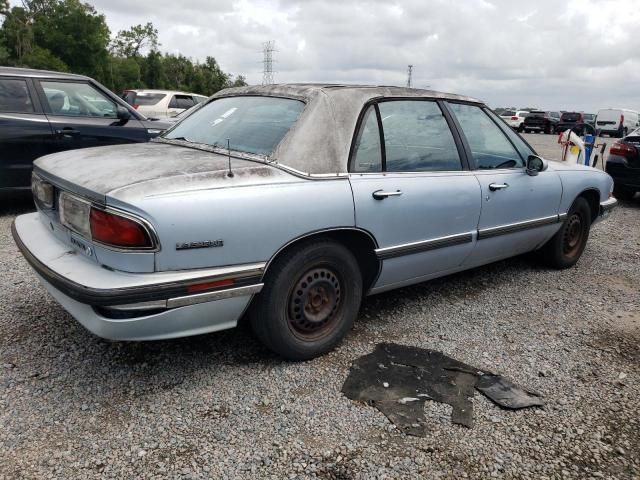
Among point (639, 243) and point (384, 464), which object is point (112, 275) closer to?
point (384, 464)

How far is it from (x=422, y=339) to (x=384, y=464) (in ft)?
4.11

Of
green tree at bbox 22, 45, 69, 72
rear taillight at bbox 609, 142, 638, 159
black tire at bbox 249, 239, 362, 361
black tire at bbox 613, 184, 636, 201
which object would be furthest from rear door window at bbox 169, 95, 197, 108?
green tree at bbox 22, 45, 69, 72

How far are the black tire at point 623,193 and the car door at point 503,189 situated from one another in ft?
17.3

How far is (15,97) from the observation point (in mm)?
5953

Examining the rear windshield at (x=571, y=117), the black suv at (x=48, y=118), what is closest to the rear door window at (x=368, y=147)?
the black suv at (x=48, y=118)

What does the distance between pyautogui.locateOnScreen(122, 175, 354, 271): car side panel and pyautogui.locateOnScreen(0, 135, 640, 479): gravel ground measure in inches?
29.0

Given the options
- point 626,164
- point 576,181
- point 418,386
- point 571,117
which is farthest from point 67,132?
point 571,117

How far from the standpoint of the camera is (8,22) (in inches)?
1679

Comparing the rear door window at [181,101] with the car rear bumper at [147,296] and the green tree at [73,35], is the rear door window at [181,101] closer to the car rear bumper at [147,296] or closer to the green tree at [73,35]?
the car rear bumper at [147,296]

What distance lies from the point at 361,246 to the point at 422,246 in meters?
0.48

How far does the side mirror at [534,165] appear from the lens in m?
4.20

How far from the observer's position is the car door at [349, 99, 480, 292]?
3.10m

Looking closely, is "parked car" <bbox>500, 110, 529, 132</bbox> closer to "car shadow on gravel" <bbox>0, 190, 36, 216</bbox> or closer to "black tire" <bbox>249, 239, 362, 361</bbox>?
"car shadow on gravel" <bbox>0, 190, 36, 216</bbox>

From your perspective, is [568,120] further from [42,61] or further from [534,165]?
[42,61]
